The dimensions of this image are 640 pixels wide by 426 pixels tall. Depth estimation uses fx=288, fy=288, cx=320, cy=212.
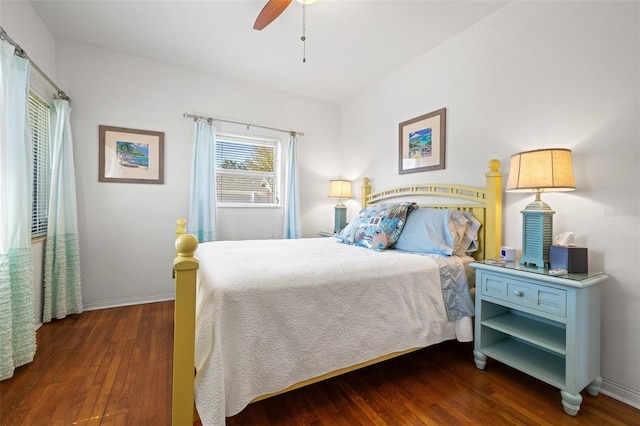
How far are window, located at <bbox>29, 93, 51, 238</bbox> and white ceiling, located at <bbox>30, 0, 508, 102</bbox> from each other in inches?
29.9

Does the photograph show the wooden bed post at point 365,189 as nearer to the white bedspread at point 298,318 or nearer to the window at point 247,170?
the window at point 247,170

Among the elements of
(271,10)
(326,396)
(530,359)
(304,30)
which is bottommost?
(326,396)

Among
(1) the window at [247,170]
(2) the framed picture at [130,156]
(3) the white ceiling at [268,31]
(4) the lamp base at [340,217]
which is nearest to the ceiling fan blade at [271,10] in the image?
(3) the white ceiling at [268,31]

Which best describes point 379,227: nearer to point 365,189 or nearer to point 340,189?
point 365,189

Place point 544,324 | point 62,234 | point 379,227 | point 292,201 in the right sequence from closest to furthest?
point 544,324, point 379,227, point 62,234, point 292,201

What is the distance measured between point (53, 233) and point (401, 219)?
10.2 ft

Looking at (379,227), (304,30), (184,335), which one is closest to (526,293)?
(379,227)

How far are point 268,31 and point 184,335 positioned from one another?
253 centimetres

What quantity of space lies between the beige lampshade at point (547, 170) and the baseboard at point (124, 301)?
3335mm

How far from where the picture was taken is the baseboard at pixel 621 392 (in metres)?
1.59

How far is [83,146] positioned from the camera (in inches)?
115

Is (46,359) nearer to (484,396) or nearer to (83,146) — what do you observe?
(83,146)

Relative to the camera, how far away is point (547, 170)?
169 cm

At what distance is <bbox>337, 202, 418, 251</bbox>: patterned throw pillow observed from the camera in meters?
2.39
